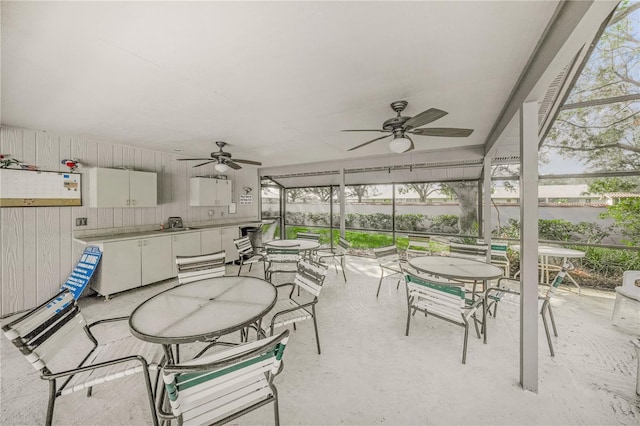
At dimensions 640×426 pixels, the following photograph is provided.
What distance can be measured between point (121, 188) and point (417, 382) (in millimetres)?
4878

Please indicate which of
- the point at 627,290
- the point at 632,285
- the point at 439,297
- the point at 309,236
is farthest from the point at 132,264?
the point at 632,285

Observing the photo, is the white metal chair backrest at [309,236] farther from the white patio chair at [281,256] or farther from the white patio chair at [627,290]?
the white patio chair at [627,290]

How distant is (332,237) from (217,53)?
18.6 feet

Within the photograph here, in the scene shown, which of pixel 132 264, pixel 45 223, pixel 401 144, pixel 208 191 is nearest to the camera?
pixel 401 144

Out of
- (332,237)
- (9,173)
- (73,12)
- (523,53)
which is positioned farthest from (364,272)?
(9,173)

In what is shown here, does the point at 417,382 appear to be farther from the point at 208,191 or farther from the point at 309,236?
the point at 208,191

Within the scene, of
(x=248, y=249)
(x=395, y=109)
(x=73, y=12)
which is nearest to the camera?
(x=73, y=12)

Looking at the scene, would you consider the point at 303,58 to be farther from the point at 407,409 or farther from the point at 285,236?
the point at 285,236

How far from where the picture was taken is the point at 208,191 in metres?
5.32

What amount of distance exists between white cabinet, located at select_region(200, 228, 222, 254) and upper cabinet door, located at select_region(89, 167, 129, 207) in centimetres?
137

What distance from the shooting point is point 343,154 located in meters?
4.99

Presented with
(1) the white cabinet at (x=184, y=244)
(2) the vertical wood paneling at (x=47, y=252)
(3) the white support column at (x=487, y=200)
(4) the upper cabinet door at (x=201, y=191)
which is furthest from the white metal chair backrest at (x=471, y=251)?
(2) the vertical wood paneling at (x=47, y=252)

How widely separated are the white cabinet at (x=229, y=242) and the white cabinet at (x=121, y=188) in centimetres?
145

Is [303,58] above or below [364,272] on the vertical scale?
above
